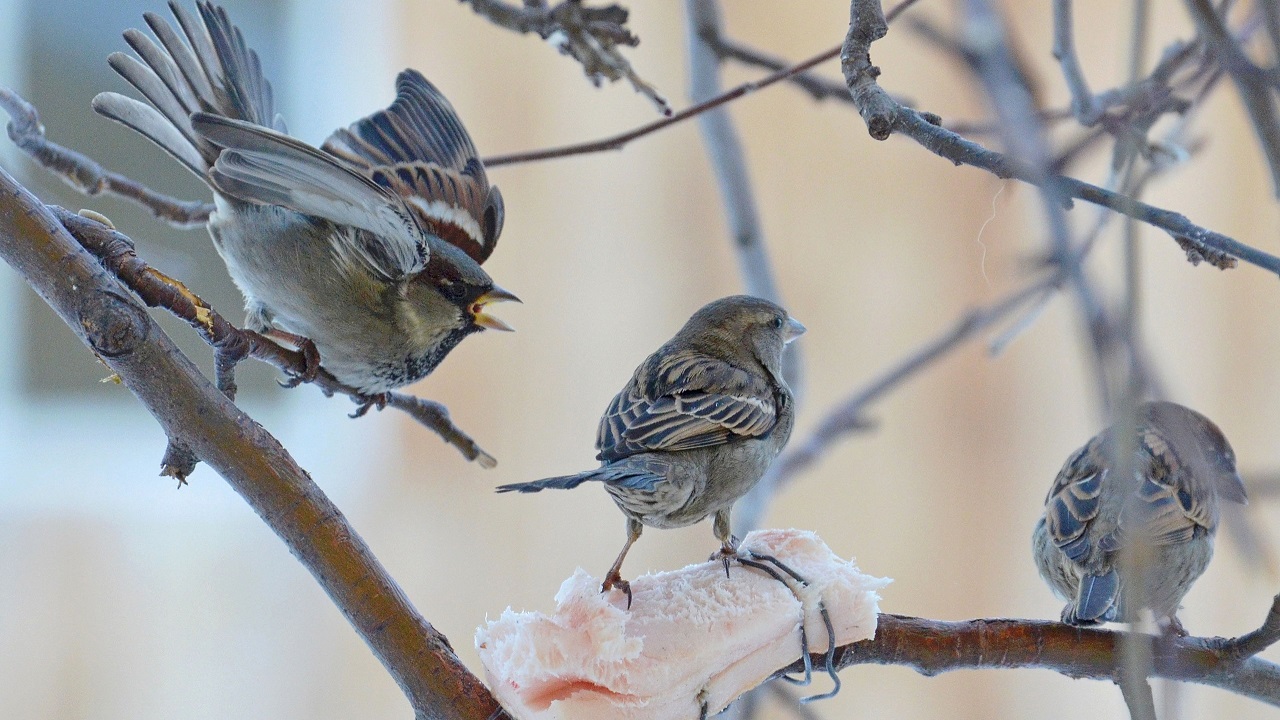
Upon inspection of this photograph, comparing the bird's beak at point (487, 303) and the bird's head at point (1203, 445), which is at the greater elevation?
the bird's beak at point (487, 303)

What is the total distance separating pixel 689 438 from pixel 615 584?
196 millimetres

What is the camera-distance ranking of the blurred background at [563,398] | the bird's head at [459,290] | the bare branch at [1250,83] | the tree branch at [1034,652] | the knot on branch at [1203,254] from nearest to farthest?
the bare branch at [1250,83] → the knot on branch at [1203,254] → the tree branch at [1034,652] → the bird's head at [459,290] → the blurred background at [563,398]

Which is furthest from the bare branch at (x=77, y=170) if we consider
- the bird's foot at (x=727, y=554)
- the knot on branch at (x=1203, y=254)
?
the knot on branch at (x=1203, y=254)

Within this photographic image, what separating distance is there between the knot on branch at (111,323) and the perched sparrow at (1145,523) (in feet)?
2.34

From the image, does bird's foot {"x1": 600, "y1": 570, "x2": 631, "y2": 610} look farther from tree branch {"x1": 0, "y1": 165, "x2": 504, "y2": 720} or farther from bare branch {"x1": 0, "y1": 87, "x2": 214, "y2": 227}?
bare branch {"x1": 0, "y1": 87, "x2": 214, "y2": 227}

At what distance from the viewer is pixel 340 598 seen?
0.72 meters

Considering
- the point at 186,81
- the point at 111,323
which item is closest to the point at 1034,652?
the point at 111,323

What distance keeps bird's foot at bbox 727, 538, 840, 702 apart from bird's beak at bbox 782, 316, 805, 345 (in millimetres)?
361

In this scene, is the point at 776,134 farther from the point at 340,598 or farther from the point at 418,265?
the point at 340,598

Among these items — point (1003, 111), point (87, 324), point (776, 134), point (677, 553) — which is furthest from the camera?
point (776, 134)

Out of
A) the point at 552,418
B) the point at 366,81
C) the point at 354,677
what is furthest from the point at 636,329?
the point at 354,677

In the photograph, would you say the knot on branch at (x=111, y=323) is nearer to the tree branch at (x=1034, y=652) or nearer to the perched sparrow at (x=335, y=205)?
the perched sparrow at (x=335, y=205)

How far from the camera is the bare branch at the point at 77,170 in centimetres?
98

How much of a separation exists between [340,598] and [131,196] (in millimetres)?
520
